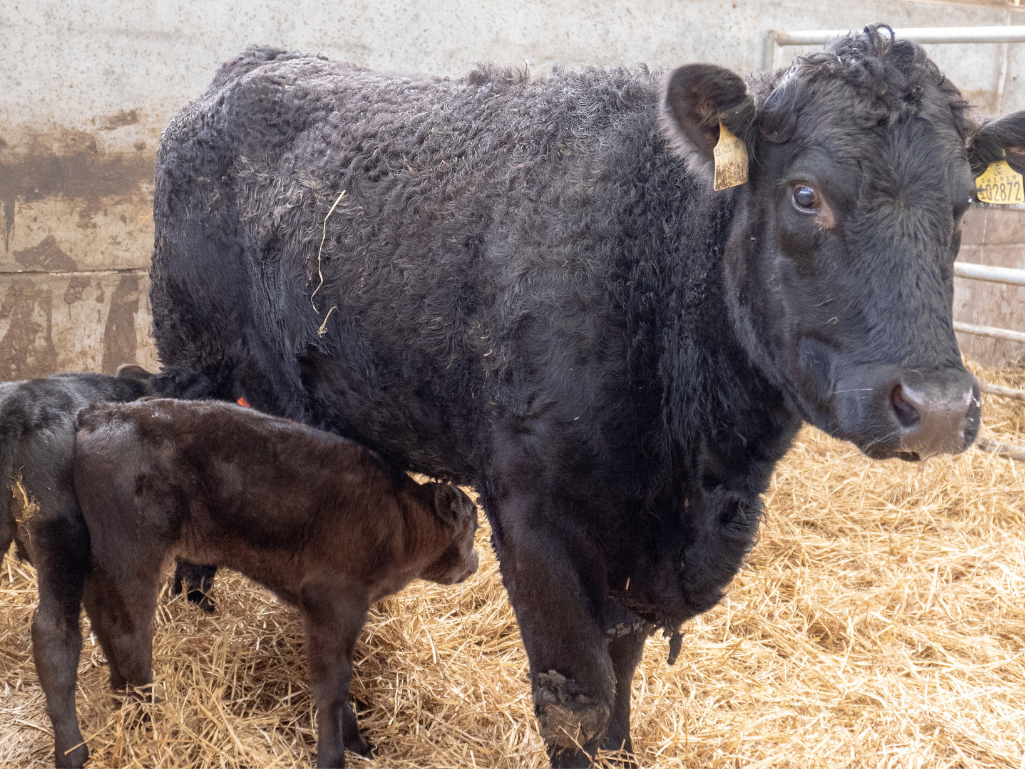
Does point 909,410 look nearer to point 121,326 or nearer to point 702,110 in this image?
point 702,110

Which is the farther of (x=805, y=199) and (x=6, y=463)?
(x=6, y=463)

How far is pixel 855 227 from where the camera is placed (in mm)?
2080

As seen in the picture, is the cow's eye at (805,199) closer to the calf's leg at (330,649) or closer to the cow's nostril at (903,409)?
the cow's nostril at (903,409)

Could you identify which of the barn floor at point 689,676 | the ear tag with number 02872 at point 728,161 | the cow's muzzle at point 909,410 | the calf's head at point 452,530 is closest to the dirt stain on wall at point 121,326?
the barn floor at point 689,676

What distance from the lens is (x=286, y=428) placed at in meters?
2.85

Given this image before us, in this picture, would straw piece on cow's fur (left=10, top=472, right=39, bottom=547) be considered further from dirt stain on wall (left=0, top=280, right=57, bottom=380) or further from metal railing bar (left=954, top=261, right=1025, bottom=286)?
metal railing bar (left=954, top=261, right=1025, bottom=286)

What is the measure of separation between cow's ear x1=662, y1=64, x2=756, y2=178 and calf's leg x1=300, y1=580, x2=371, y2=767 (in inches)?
62.8

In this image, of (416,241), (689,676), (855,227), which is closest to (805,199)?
(855,227)

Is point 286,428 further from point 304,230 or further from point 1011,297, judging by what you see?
point 1011,297

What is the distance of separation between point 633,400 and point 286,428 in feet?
3.60

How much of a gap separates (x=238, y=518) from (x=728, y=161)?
5.59 feet

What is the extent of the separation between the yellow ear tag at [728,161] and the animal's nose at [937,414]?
2.08ft

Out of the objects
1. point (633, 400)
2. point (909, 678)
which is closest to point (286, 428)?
point (633, 400)

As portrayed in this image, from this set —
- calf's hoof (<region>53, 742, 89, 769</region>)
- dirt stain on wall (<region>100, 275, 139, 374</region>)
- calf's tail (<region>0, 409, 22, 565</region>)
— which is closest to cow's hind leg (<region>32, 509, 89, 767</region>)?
calf's hoof (<region>53, 742, 89, 769</region>)
